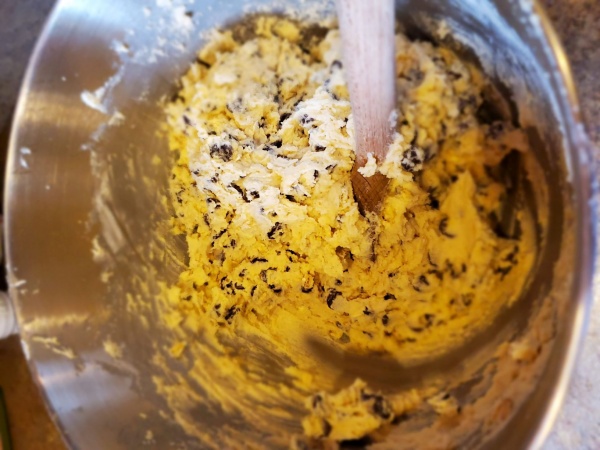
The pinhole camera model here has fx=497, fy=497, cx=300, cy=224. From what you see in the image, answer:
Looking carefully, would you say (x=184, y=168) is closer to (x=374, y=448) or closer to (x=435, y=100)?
(x=435, y=100)

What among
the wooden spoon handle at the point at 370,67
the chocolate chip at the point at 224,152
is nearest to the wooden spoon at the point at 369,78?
the wooden spoon handle at the point at 370,67

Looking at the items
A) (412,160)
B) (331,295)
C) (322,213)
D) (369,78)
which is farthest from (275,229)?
(369,78)

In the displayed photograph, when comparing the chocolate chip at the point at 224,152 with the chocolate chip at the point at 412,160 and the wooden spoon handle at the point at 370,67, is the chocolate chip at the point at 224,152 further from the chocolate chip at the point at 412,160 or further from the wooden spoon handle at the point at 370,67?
the chocolate chip at the point at 412,160

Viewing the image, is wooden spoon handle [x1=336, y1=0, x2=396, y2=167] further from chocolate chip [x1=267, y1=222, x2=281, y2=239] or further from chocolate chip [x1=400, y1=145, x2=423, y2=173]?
chocolate chip [x1=267, y1=222, x2=281, y2=239]

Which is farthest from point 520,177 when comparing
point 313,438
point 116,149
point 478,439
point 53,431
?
point 53,431

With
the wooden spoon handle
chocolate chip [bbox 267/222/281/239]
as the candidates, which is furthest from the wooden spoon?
chocolate chip [bbox 267/222/281/239]

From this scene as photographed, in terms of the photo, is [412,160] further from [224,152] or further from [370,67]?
[224,152]
